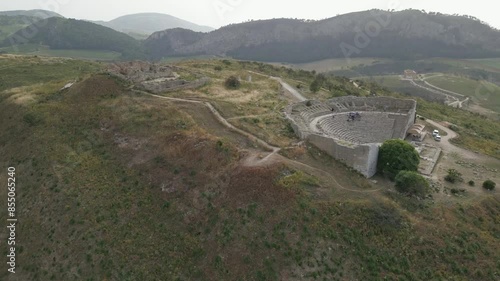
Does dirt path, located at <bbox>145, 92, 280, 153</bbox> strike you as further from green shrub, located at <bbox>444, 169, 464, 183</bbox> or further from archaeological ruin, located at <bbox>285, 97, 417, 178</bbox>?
green shrub, located at <bbox>444, 169, 464, 183</bbox>

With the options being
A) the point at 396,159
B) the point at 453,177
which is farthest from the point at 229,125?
the point at 453,177

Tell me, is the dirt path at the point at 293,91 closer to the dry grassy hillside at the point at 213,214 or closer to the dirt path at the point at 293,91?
the dirt path at the point at 293,91

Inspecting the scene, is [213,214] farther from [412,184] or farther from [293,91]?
[293,91]

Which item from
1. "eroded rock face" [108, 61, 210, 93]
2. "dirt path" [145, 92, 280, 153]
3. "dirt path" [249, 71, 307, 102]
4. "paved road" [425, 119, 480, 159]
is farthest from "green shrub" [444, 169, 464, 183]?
"eroded rock face" [108, 61, 210, 93]

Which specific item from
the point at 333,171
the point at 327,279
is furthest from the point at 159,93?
the point at 327,279

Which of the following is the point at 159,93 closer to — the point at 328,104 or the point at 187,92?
the point at 187,92

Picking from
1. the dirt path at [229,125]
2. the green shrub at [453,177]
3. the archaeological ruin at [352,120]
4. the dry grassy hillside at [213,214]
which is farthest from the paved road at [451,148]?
the dirt path at [229,125]

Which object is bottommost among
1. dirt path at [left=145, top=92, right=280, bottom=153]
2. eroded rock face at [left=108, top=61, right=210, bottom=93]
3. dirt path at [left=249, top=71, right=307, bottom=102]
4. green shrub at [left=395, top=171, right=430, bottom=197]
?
green shrub at [left=395, top=171, right=430, bottom=197]
